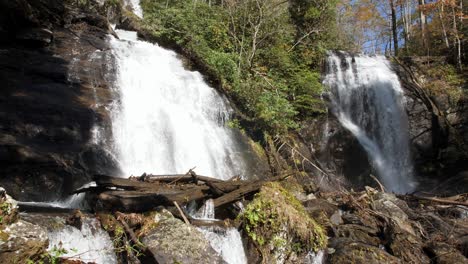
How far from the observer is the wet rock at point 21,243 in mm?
3865

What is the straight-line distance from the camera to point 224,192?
23.2ft

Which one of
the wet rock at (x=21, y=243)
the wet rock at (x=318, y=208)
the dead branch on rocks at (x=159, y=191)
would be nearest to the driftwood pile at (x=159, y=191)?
the dead branch on rocks at (x=159, y=191)

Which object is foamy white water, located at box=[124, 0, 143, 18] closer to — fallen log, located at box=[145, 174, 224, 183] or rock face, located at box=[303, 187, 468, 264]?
fallen log, located at box=[145, 174, 224, 183]

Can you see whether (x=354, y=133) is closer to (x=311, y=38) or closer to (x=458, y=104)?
(x=458, y=104)

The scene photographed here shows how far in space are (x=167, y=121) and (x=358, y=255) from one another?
671cm

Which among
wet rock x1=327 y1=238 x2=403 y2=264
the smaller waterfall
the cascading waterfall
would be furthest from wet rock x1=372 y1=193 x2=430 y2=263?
the cascading waterfall

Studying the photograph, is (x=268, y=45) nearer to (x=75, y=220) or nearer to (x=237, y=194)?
(x=237, y=194)

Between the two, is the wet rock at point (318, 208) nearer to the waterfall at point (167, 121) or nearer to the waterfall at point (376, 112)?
the waterfall at point (167, 121)

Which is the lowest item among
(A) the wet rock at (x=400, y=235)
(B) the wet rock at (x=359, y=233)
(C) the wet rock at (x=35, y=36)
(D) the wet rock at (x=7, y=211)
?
(B) the wet rock at (x=359, y=233)

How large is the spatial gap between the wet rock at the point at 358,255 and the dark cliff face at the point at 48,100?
16.8 feet

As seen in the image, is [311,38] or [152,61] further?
[311,38]

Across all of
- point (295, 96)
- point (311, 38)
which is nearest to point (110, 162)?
point (295, 96)

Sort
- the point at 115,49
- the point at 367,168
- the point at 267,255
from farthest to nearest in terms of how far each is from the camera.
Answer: the point at 367,168 → the point at 115,49 → the point at 267,255

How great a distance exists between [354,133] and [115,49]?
33.7 ft
